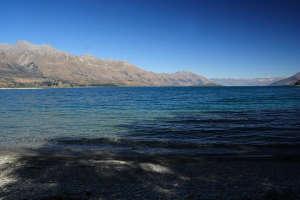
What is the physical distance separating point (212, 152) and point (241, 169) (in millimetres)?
5310

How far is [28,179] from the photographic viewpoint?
16453 mm

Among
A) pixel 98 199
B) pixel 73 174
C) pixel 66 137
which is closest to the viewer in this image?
pixel 98 199

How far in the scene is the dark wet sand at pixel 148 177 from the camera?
1409cm

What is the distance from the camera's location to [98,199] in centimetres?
1340

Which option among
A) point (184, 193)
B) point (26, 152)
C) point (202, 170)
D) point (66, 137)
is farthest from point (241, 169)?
point (66, 137)

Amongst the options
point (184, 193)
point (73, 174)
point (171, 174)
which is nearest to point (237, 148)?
point (171, 174)

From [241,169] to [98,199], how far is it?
929 cm

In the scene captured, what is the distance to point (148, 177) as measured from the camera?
55.3 feet

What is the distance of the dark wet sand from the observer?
14.1 m

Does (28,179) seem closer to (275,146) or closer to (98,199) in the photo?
(98,199)

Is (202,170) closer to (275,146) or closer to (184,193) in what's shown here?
(184,193)

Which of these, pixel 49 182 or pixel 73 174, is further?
pixel 73 174

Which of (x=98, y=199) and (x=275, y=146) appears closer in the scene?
(x=98, y=199)

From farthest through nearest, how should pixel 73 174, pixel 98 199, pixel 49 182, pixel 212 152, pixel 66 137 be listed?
pixel 66 137 < pixel 212 152 < pixel 73 174 < pixel 49 182 < pixel 98 199
